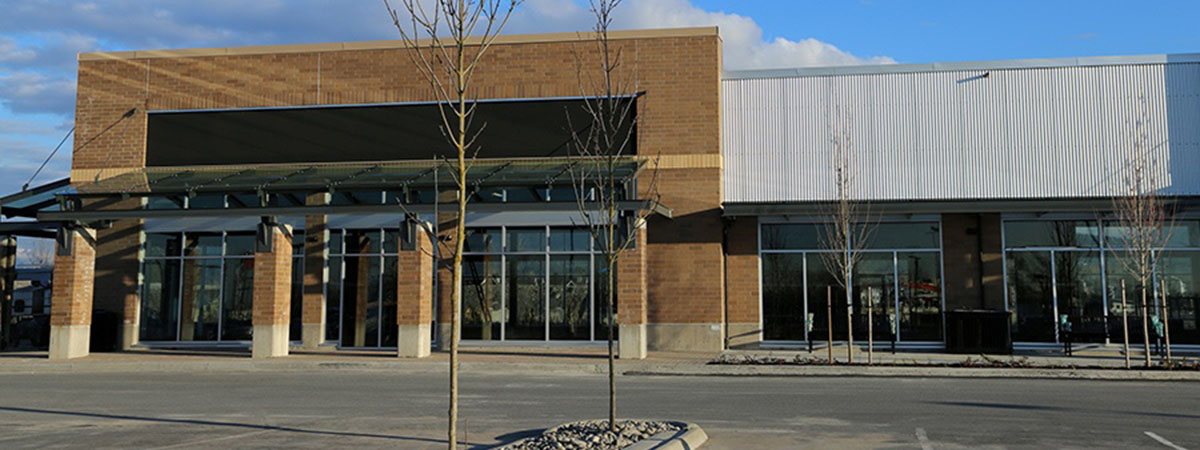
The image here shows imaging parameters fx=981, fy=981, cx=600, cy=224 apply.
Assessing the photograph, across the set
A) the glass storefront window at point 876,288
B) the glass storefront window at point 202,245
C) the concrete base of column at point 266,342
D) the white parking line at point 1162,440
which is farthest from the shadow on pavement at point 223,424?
the glass storefront window at point 876,288

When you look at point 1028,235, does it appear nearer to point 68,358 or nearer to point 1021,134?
point 1021,134

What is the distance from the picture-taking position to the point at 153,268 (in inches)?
1077

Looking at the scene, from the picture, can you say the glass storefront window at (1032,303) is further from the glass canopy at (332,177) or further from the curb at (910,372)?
the glass canopy at (332,177)

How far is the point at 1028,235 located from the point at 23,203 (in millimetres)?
25762

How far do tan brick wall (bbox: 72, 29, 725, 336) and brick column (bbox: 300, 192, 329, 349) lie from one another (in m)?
3.30

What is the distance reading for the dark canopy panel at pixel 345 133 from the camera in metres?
26.1

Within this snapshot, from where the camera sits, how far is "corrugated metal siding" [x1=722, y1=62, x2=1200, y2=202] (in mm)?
24422

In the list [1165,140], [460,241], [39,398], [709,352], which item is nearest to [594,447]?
[460,241]

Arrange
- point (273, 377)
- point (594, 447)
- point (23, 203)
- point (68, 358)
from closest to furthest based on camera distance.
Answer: point (594, 447)
point (273, 377)
point (68, 358)
point (23, 203)

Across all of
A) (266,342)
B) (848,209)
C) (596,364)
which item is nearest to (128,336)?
(266,342)

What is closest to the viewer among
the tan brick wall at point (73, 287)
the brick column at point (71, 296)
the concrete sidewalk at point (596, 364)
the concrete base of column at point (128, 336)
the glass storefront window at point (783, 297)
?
the concrete sidewalk at point (596, 364)

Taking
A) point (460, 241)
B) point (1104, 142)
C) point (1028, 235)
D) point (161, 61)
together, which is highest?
point (161, 61)

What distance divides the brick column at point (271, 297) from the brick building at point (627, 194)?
0.07 m

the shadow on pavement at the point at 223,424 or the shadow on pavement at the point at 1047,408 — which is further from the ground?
the shadow on pavement at the point at 1047,408
